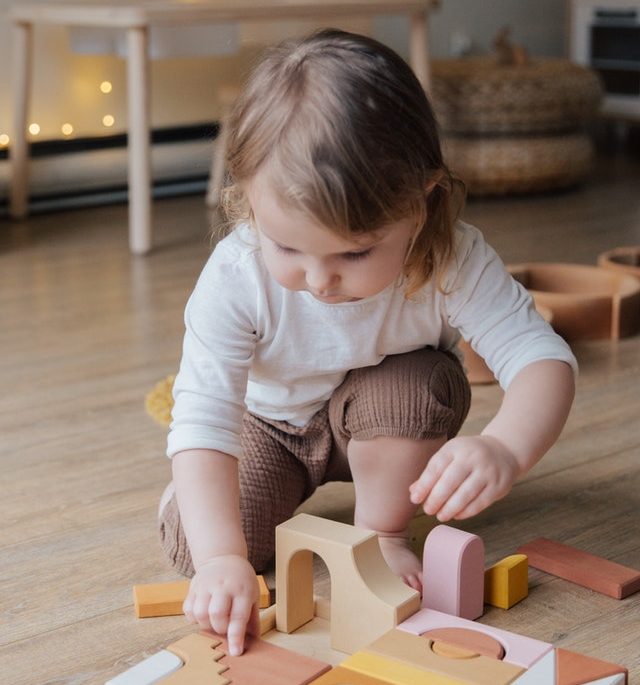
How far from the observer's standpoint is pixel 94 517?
0.98 m

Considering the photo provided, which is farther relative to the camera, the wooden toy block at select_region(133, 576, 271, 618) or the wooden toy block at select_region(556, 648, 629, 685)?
the wooden toy block at select_region(133, 576, 271, 618)

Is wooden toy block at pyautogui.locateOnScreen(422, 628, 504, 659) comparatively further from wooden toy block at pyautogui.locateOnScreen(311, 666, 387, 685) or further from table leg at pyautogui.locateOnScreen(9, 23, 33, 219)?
table leg at pyautogui.locateOnScreen(9, 23, 33, 219)

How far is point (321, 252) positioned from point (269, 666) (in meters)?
0.25

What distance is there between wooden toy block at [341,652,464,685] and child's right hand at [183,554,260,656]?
0.08 metres

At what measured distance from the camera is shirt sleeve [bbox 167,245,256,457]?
795 mm

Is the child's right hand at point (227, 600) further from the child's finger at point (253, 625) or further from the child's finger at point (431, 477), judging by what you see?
Answer: the child's finger at point (431, 477)

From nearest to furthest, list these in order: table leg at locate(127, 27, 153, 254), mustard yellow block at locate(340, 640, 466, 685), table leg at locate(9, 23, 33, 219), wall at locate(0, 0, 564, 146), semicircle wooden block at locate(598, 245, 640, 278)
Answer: mustard yellow block at locate(340, 640, 466, 685)
semicircle wooden block at locate(598, 245, 640, 278)
table leg at locate(127, 27, 153, 254)
table leg at locate(9, 23, 33, 219)
wall at locate(0, 0, 564, 146)

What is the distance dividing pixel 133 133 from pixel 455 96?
86 cm

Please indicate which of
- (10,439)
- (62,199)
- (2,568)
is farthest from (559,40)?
(2,568)

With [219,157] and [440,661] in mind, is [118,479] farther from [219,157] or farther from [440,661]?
[219,157]

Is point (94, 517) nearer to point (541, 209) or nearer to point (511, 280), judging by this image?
point (511, 280)

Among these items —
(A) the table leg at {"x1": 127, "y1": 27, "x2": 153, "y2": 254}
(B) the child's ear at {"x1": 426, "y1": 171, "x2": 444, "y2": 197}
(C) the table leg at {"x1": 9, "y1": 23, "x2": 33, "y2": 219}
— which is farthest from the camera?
(C) the table leg at {"x1": 9, "y1": 23, "x2": 33, "y2": 219}

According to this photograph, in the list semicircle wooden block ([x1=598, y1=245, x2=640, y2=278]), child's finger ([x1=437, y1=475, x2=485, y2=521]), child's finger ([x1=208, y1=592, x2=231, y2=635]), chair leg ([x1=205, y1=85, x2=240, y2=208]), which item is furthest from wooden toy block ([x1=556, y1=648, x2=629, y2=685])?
chair leg ([x1=205, y1=85, x2=240, y2=208])

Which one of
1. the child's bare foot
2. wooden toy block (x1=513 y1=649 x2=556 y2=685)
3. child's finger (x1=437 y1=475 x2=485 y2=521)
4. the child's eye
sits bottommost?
the child's bare foot
